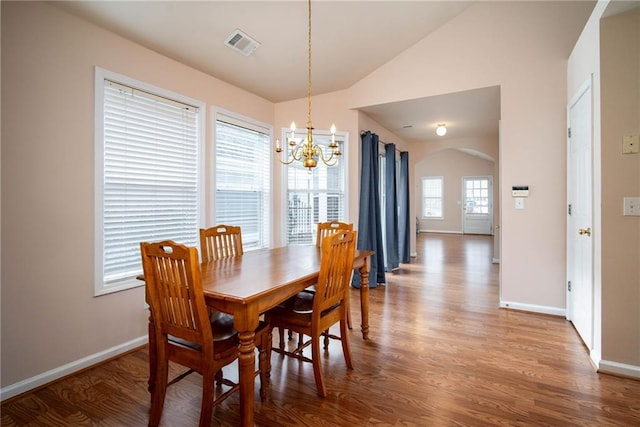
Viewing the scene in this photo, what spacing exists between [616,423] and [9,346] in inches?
138

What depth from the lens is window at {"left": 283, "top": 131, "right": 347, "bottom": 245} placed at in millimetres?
4289

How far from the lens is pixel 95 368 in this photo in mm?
2303

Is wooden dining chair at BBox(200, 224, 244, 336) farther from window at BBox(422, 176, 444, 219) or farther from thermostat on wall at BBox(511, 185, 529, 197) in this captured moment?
window at BBox(422, 176, 444, 219)

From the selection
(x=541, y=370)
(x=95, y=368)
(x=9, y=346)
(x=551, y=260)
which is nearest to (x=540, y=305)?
(x=551, y=260)

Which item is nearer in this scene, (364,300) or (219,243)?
(219,243)

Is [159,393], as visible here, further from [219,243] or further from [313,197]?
[313,197]

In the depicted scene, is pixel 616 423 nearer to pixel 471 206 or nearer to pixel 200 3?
pixel 200 3

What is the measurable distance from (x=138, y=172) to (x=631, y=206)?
3664 millimetres

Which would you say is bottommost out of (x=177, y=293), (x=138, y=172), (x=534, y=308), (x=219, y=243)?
(x=534, y=308)

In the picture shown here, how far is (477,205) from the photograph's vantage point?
11.0 meters

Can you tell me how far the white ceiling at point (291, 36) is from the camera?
246cm

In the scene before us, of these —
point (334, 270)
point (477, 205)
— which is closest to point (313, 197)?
point (334, 270)

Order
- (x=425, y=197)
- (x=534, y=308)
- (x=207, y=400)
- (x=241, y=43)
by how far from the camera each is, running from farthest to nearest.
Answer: (x=425, y=197) → (x=534, y=308) → (x=241, y=43) → (x=207, y=400)

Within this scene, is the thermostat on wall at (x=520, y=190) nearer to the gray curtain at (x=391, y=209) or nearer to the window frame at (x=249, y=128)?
the gray curtain at (x=391, y=209)
